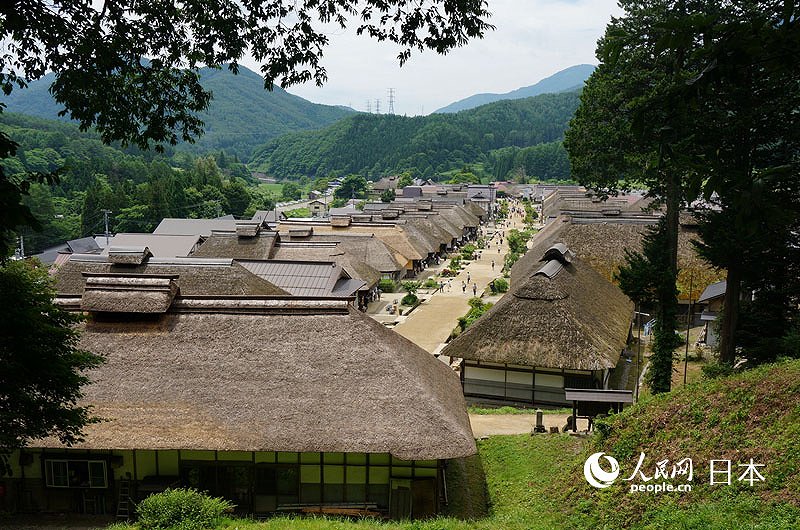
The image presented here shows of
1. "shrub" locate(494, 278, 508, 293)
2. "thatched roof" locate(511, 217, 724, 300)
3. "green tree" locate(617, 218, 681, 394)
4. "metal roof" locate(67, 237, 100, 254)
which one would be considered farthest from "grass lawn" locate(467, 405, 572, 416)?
"metal roof" locate(67, 237, 100, 254)

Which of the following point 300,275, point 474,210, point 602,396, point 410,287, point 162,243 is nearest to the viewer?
point 602,396

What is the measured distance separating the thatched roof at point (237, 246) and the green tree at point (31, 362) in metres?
32.5

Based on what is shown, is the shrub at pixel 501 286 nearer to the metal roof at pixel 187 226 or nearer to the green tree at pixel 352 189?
the metal roof at pixel 187 226

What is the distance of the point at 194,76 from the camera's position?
31.7ft

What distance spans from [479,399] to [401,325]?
15026mm

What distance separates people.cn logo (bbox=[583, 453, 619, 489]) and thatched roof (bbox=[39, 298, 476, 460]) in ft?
9.08

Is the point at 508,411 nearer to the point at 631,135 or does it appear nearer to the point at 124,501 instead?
the point at 631,135

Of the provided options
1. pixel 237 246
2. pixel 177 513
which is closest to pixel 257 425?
pixel 177 513

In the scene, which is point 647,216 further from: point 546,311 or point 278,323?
point 278,323

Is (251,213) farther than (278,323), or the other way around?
(251,213)

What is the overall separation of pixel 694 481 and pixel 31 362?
11377 mm

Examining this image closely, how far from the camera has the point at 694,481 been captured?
10734 millimetres

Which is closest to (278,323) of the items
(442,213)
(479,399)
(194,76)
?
(194,76)

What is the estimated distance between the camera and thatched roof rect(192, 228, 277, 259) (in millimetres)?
43844
